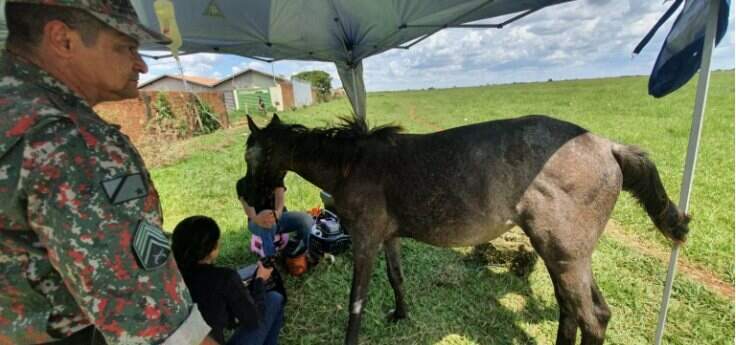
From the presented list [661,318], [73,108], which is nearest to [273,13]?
[73,108]

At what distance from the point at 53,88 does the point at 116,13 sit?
29 cm

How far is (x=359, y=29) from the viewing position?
13.7 feet

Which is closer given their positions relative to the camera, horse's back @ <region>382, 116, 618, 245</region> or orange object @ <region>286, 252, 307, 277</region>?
horse's back @ <region>382, 116, 618, 245</region>

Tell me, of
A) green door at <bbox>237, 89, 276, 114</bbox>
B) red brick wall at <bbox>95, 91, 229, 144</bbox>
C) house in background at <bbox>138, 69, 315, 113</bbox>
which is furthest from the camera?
house in background at <bbox>138, 69, 315, 113</bbox>

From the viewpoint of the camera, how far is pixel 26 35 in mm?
948

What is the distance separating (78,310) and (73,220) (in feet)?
1.43

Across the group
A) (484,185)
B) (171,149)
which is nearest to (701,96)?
(484,185)

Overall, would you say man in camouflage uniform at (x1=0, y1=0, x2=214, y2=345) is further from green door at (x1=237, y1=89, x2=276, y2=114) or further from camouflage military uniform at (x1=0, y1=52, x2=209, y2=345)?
green door at (x1=237, y1=89, x2=276, y2=114)

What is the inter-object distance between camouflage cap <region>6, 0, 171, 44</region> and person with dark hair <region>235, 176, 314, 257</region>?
209 centimetres

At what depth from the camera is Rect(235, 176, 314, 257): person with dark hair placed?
319cm

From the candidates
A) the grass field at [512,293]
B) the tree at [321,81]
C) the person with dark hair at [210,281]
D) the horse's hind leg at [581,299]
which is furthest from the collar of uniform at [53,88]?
the tree at [321,81]

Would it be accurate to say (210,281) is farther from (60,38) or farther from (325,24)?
(325,24)

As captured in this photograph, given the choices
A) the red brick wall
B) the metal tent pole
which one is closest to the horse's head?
the metal tent pole

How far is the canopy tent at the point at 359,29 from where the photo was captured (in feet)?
7.15
